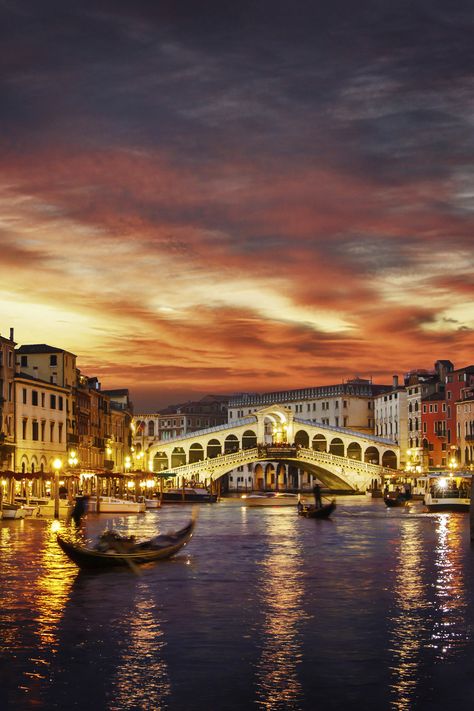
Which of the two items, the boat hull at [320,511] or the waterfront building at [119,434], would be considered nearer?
the boat hull at [320,511]

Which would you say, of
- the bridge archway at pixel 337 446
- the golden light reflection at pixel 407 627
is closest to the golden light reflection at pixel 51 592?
the golden light reflection at pixel 407 627

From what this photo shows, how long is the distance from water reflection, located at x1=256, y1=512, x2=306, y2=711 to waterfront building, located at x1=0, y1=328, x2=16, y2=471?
109 feet

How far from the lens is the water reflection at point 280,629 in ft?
49.1

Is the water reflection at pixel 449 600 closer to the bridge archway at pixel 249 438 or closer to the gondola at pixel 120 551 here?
the gondola at pixel 120 551

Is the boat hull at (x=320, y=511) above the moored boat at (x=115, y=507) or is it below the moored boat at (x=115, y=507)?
below

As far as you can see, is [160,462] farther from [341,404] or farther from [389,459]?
[341,404]

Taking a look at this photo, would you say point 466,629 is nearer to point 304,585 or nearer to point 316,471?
point 304,585

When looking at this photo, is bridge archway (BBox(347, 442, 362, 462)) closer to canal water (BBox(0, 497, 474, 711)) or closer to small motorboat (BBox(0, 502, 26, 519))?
small motorboat (BBox(0, 502, 26, 519))

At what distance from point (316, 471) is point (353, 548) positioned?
7046 centimetres

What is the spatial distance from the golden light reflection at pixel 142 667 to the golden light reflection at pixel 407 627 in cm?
290

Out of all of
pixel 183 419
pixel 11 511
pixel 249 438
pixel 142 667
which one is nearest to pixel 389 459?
pixel 249 438

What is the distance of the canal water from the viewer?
49.0 feet

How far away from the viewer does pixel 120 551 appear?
28344 millimetres

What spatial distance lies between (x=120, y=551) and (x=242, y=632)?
9346 mm
